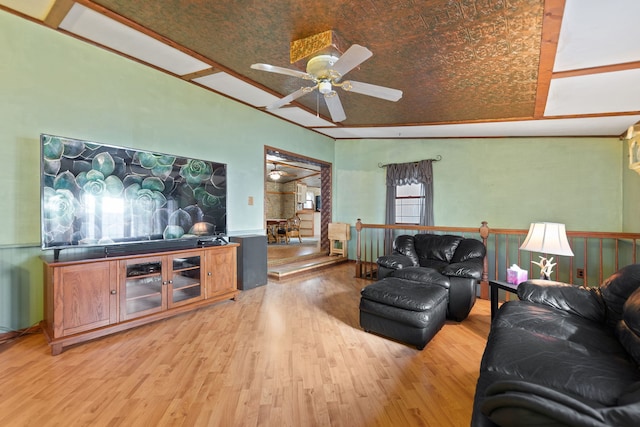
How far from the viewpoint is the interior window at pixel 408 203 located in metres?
5.70

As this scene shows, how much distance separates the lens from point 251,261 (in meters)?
4.11

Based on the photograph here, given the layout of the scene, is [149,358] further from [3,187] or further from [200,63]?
[200,63]

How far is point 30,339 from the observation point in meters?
2.45

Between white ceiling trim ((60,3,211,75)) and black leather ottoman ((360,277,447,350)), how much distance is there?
3189 mm

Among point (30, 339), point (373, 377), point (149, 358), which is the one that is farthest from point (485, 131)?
point (30, 339)

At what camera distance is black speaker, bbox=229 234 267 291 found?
402cm

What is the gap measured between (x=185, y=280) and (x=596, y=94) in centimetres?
482

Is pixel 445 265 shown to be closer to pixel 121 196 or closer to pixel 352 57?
pixel 352 57

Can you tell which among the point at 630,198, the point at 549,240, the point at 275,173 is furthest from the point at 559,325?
the point at 275,173

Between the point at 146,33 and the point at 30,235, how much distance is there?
2.18 m

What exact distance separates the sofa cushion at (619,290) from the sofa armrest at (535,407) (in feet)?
4.75

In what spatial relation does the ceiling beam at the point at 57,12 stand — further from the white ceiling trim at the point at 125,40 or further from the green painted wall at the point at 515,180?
the green painted wall at the point at 515,180

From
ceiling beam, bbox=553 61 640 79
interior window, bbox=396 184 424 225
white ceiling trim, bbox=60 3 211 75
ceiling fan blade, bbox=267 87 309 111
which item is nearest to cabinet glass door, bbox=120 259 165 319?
ceiling fan blade, bbox=267 87 309 111

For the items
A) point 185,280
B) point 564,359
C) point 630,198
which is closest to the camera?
point 564,359
